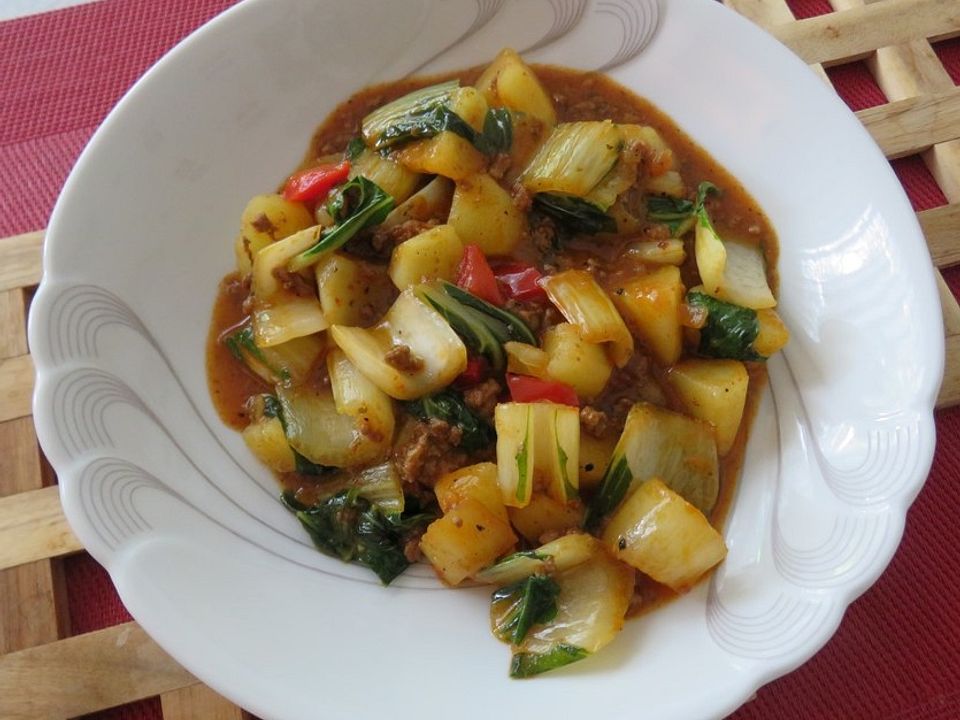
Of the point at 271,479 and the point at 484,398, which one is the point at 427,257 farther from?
the point at 271,479

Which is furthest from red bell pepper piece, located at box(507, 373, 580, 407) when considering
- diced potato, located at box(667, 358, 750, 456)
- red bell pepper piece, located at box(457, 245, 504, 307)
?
diced potato, located at box(667, 358, 750, 456)

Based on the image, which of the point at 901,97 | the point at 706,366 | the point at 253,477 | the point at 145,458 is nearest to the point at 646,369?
the point at 706,366

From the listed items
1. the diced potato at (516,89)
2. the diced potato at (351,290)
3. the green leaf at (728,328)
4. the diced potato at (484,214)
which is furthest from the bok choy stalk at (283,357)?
the green leaf at (728,328)

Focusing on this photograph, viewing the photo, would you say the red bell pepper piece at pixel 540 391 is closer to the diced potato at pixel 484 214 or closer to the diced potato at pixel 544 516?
the diced potato at pixel 544 516

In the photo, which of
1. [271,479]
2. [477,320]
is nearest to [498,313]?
[477,320]

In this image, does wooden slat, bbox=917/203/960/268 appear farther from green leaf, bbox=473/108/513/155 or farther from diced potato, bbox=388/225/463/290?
diced potato, bbox=388/225/463/290
